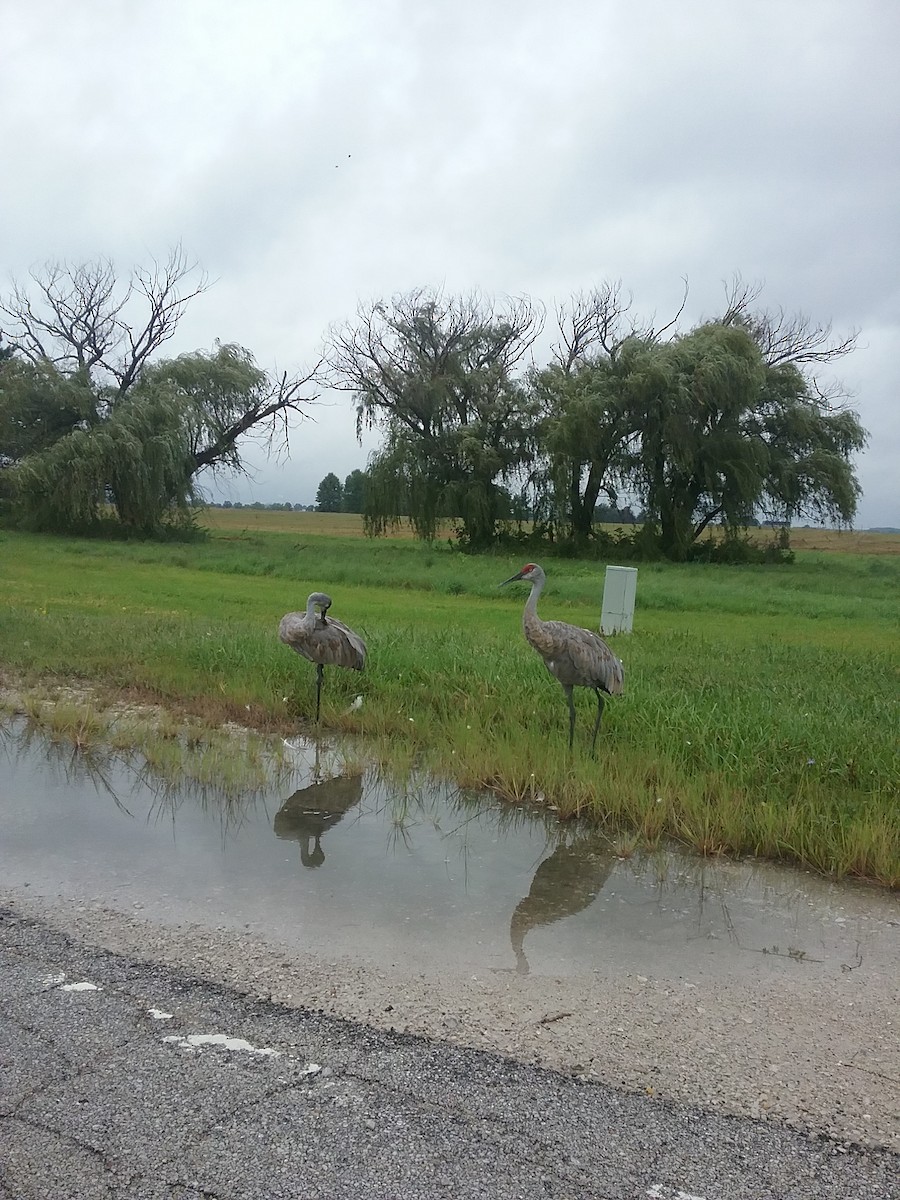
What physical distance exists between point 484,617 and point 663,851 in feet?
35.6

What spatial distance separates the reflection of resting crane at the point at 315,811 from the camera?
21.3ft

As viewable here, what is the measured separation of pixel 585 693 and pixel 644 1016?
5802 millimetres

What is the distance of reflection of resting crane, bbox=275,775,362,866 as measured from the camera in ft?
21.3

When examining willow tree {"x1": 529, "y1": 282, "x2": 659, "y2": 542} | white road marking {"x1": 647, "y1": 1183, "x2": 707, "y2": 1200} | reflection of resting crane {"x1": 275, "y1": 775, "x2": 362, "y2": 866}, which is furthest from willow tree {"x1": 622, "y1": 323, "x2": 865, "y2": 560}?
white road marking {"x1": 647, "y1": 1183, "x2": 707, "y2": 1200}

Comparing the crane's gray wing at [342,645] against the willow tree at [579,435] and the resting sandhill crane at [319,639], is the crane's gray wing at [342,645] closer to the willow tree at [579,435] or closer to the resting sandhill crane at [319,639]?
the resting sandhill crane at [319,639]

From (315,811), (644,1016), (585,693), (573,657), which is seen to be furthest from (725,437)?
(644,1016)

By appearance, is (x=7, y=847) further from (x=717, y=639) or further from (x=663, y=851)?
(x=717, y=639)

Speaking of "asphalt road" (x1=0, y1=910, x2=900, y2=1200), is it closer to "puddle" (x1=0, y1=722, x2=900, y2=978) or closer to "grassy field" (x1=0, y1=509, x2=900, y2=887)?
"puddle" (x1=0, y1=722, x2=900, y2=978)

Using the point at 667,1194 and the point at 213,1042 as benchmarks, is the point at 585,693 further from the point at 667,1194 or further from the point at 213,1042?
the point at 667,1194

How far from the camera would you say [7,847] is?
6156 millimetres

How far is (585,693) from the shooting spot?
9938 millimetres

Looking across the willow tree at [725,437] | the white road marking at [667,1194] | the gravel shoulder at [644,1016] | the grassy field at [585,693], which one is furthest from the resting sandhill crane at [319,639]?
the willow tree at [725,437]

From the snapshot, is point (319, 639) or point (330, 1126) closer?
point (330, 1126)

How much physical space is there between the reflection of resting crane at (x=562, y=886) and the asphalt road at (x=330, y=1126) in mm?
1181
